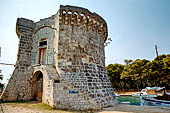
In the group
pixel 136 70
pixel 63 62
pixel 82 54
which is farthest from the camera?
pixel 136 70

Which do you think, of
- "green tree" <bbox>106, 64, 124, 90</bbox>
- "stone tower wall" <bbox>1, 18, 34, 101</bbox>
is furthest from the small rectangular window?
"green tree" <bbox>106, 64, 124, 90</bbox>

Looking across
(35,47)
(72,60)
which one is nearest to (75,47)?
(72,60)

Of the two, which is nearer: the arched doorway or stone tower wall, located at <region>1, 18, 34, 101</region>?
stone tower wall, located at <region>1, 18, 34, 101</region>

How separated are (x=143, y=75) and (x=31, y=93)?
24.4m

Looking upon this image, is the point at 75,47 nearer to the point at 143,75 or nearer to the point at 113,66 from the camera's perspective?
the point at 143,75

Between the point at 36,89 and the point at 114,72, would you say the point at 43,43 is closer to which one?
the point at 36,89

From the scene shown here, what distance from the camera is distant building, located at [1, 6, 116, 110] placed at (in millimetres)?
7421

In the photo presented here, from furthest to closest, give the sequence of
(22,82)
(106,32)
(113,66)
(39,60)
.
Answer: (113,66)
(106,32)
(39,60)
(22,82)

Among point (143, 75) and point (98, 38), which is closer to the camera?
point (98, 38)

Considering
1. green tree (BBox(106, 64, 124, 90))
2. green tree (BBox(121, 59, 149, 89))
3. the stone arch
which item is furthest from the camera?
green tree (BBox(106, 64, 124, 90))

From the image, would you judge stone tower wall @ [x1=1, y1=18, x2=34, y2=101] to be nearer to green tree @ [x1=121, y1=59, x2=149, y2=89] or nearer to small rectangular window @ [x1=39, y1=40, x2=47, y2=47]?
small rectangular window @ [x1=39, y1=40, x2=47, y2=47]

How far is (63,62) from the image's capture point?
8.41 metres

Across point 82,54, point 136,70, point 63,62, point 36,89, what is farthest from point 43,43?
point 136,70

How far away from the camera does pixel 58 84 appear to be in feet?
24.4
